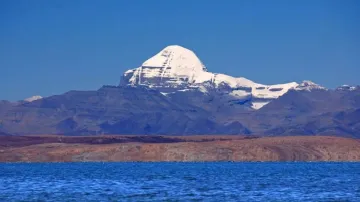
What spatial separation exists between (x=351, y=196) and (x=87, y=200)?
1318 inches

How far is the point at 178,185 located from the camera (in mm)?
143250

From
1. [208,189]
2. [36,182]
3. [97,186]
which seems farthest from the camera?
[36,182]

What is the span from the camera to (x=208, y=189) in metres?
132

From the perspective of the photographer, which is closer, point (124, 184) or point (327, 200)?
point (327, 200)

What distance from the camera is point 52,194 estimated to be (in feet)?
405

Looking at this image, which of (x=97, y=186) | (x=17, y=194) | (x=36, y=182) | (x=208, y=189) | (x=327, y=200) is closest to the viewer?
(x=327, y=200)

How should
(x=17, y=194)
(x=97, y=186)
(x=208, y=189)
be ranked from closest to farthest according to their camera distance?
(x=17, y=194)
(x=208, y=189)
(x=97, y=186)

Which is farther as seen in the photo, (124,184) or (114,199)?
(124,184)

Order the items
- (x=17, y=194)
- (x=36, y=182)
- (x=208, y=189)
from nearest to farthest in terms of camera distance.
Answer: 1. (x=17, y=194)
2. (x=208, y=189)
3. (x=36, y=182)

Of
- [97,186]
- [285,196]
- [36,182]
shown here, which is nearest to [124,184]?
[97,186]

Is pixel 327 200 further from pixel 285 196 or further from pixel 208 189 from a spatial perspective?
pixel 208 189

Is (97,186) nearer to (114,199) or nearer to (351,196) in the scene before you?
(114,199)

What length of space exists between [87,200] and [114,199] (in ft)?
11.8

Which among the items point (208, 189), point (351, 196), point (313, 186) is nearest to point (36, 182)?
point (208, 189)
